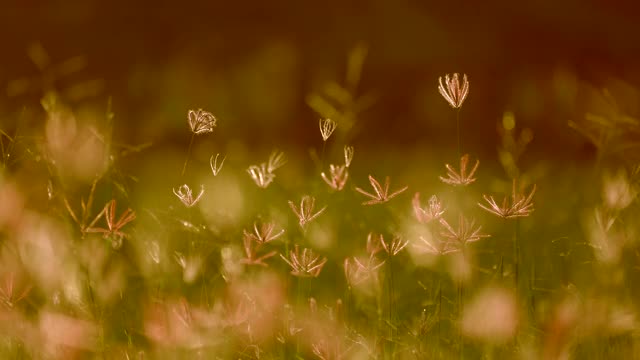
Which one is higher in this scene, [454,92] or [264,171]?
[454,92]

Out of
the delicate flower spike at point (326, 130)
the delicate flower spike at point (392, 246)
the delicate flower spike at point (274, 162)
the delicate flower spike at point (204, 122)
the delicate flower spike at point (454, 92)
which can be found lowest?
the delicate flower spike at point (392, 246)

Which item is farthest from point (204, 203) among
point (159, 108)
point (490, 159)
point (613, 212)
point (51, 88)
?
point (490, 159)

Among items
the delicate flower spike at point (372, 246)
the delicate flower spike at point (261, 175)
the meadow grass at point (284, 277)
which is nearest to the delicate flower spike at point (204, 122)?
the meadow grass at point (284, 277)

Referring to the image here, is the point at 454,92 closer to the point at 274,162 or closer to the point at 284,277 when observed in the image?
the point at 274,162

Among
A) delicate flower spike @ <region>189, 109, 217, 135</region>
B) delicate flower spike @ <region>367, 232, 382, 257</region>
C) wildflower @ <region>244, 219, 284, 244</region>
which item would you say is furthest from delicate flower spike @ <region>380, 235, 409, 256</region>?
delicate flower spike @ <region>189, 109, 217, 135</region>

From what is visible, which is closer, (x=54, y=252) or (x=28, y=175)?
(x=54, y=252)

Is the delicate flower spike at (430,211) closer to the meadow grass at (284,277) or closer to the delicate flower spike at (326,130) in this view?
the meadow grass at (284,277)

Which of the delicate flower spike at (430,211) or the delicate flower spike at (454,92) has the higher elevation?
the delicate flower spike at (454,92)

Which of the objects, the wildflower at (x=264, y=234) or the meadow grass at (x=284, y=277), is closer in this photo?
the wildflower at (x=264, y=234)

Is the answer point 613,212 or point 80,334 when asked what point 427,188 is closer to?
point 613,212

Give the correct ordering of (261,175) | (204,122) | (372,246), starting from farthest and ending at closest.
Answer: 1. (372,246)
2. (204,122)
3. (261,175)

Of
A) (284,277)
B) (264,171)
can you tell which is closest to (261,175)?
(264,171)
